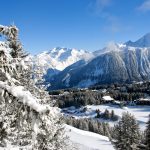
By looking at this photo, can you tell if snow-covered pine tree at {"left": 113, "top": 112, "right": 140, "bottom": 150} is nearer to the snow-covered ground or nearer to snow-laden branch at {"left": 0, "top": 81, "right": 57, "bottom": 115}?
the snow-covered ground

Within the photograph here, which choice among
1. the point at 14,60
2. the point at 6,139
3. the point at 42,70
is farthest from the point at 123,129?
the point at 14,60

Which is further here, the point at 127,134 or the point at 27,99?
the point at 127,134

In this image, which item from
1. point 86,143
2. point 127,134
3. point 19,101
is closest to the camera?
point 19,101

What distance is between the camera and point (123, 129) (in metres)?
55.2

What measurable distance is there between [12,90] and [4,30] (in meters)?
1.68

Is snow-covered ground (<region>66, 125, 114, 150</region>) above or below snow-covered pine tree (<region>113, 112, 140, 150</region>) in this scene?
below

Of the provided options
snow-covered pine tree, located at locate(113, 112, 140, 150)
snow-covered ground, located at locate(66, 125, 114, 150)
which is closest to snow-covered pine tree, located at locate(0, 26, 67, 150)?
snow-covered pine tree, located at locate(113, 112, 140, 150)

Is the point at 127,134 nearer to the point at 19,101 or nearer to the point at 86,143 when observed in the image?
the point at 86,143

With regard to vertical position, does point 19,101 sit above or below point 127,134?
above

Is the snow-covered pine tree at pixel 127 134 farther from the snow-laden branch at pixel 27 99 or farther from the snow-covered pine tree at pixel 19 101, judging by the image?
the snow-laden branch at pixel 27 99

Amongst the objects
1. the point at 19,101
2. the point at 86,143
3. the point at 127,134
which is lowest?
the point at 86,143

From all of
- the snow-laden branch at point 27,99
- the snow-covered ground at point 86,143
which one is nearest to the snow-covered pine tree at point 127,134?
the snow-covered ground at point 86,143

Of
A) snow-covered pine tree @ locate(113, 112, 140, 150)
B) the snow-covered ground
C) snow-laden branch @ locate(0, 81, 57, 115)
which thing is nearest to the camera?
snow-laden branch @ locate(0, 81, 57, 115)

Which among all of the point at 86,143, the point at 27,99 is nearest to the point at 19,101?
the point at 27,99
